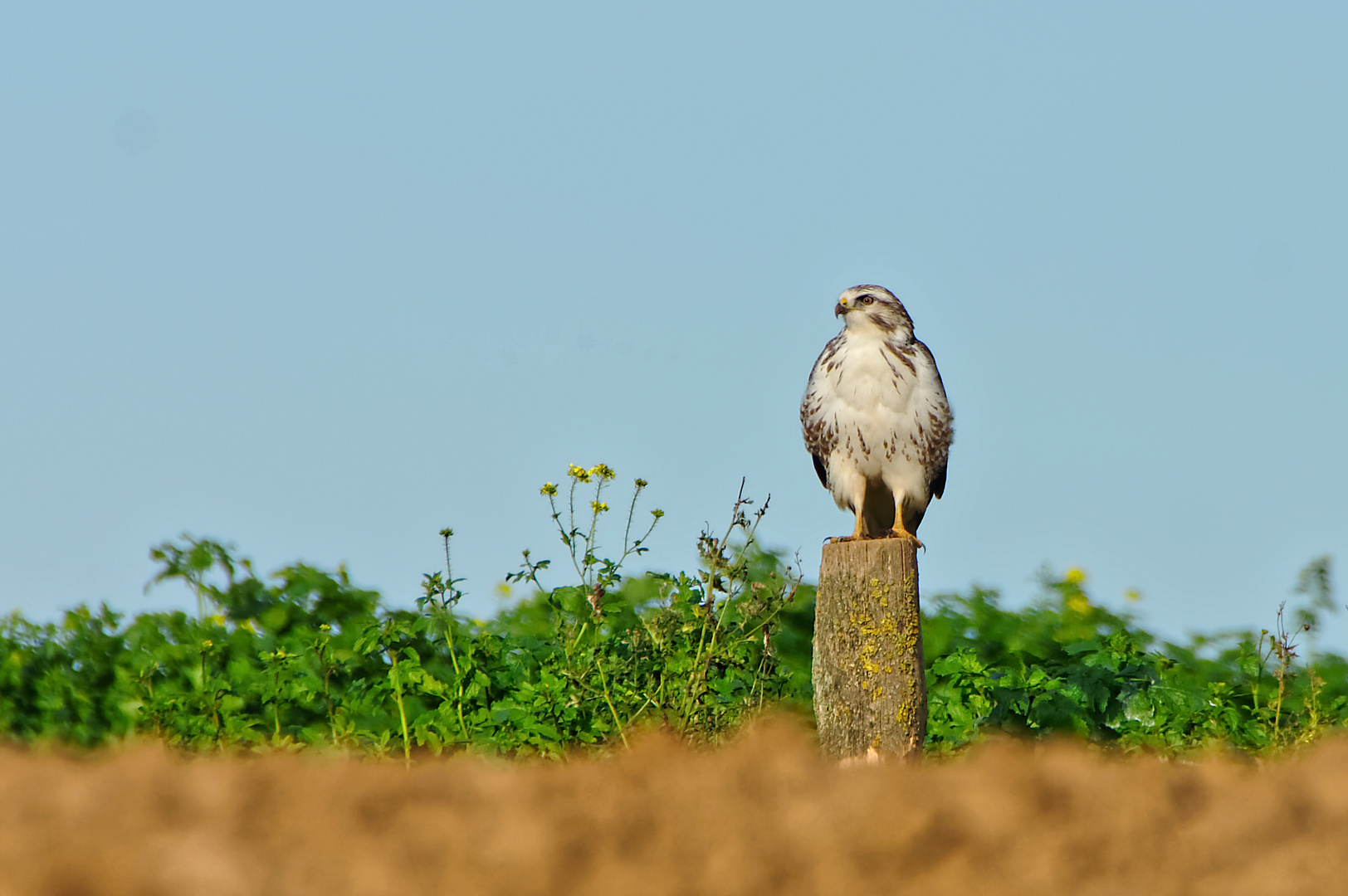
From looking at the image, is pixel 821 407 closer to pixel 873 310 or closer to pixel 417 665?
pixel 873 310

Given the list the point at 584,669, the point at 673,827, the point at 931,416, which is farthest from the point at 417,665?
the point at 673,827

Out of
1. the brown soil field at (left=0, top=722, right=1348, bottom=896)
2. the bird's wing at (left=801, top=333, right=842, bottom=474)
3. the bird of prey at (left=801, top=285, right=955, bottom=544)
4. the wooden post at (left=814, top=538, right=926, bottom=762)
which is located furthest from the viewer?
the bird's wing at (left=801, top=333, right=842, bottom=474)

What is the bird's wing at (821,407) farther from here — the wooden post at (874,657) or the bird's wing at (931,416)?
the wooden post at (874,657)

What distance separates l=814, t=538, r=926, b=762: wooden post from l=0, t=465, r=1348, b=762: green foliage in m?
0.69

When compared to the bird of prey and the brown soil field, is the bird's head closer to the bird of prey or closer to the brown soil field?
the bird of prey

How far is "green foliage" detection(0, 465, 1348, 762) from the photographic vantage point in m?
7.07

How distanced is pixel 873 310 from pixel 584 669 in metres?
2.24

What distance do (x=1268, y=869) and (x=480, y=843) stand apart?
1143 mm

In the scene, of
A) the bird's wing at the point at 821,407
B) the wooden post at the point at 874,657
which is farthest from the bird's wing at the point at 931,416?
the wooden post at the point at 874,657

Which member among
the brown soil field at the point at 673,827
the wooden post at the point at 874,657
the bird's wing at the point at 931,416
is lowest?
the brown soil field at the point at 673,827

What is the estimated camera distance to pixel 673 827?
215 centimetres

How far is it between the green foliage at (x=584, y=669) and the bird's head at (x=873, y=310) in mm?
1110

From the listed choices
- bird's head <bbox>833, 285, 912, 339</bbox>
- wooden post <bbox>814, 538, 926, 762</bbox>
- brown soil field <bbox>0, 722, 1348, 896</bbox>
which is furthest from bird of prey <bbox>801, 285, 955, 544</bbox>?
brown soil field <bbox>0, 722, 1348, 896</bbox>

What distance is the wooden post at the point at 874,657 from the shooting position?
6.14 meters
